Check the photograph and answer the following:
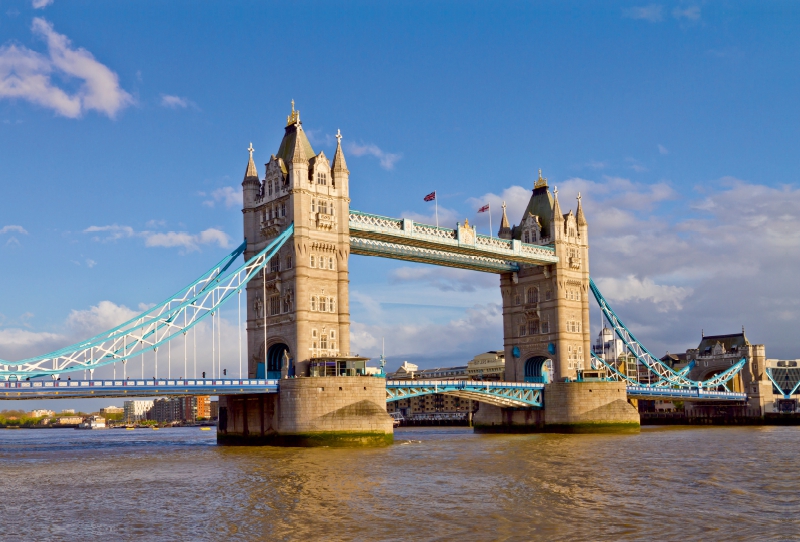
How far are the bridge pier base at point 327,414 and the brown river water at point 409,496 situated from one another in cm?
658

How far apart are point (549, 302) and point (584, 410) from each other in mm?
13616

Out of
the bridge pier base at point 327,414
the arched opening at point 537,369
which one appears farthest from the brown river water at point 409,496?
the arched opening at point 537,369

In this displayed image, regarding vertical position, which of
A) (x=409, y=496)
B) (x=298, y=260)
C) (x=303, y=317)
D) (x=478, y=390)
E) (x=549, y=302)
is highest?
(x=298, y=260)

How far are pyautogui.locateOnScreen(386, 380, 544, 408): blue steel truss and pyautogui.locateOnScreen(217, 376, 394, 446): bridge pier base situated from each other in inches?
355

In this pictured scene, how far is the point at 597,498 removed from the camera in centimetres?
3516

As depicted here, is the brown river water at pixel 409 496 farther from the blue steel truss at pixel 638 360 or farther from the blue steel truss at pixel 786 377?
the blue steel truss at pixel 786 377

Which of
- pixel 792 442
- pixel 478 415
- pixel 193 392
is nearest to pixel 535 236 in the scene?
pixel 478 415

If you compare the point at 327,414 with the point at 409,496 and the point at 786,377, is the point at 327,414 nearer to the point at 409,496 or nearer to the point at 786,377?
the point at 409,496

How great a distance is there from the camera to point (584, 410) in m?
89.7

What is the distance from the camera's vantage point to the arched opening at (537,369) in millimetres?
100863

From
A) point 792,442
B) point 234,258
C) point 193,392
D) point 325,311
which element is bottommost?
point 792,442

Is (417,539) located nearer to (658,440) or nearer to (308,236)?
(308,236)

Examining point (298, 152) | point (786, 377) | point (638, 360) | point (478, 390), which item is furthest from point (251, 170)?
point (786, 377)

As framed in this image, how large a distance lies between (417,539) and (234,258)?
170 ft
